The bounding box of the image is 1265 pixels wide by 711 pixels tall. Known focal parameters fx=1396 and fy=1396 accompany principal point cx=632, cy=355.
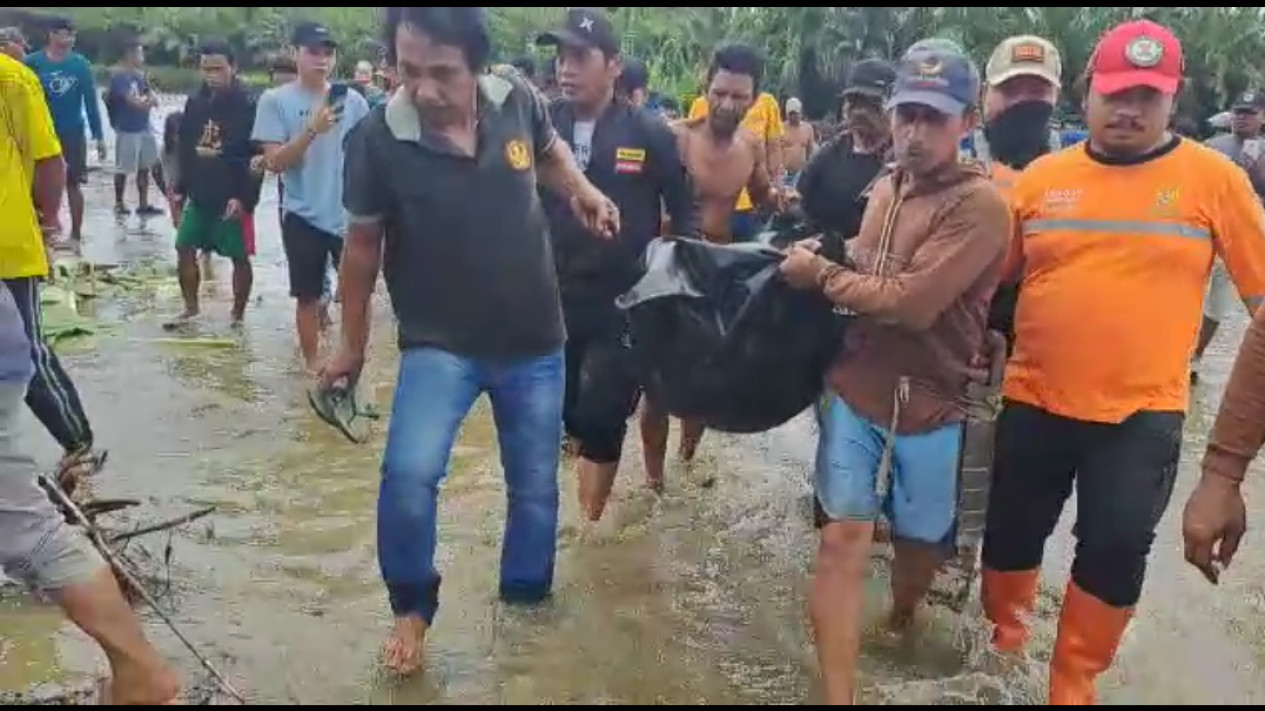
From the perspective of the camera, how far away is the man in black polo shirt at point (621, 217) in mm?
5234

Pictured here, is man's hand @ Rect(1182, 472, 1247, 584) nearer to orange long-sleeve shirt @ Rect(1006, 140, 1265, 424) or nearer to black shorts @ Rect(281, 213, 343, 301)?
orange long-sleeve shirt @ Rect(1006, 140, 1265, 424)

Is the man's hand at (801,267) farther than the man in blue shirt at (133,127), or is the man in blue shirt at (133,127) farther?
the man in blue shirt at (133,127)

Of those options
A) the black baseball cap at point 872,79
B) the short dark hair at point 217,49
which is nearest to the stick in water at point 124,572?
the black baseball cap at point 872,79

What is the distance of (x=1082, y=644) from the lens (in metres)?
3.73

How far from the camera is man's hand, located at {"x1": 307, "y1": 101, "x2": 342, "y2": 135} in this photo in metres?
7.50

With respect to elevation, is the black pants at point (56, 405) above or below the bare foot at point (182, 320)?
above

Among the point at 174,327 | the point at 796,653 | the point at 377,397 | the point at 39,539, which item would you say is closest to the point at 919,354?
the point at 796,653

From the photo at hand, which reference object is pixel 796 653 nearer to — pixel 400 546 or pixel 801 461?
pixel 400 546

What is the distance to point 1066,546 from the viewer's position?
18.3ft

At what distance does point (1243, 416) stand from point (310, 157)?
18.3 feet

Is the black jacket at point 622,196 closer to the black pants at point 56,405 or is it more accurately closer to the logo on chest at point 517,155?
the logo on chest at point 517,155

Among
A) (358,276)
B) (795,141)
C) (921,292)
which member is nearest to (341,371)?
(358,276)

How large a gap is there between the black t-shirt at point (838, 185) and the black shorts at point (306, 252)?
329cm

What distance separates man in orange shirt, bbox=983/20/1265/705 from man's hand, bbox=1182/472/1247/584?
50cm
